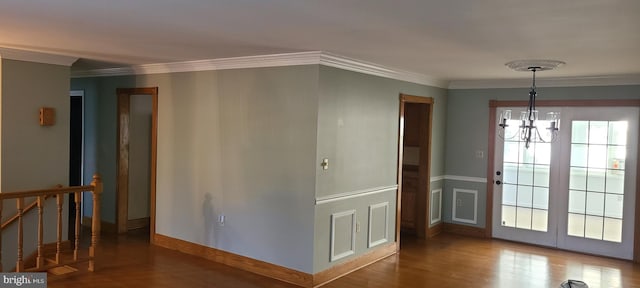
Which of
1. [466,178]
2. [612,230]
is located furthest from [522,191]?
[612,230]

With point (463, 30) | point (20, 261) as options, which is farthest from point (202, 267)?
point (463, 30)

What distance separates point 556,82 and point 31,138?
6415mm

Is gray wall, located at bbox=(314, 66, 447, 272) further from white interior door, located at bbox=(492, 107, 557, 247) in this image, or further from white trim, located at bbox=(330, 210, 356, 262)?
white interior door, located at bbox=(492, 107, 557, 247)

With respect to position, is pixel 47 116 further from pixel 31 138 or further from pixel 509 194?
pixel 509 194

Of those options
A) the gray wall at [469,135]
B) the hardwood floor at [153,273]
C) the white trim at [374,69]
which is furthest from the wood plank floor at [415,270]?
the white trim at [374,69]

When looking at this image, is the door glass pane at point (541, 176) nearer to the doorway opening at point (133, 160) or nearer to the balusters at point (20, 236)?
the doorway opening at point (133, 160)

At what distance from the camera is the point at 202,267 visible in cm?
523

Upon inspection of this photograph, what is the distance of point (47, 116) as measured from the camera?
5.39 m

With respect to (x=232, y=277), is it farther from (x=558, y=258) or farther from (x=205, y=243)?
(x=558, y=258)

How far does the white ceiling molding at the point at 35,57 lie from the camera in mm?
4999

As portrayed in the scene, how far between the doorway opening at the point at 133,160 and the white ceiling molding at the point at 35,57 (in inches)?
39.4

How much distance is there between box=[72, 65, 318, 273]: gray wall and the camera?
477 cm

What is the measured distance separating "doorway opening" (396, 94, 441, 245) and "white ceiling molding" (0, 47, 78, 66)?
4242 mm

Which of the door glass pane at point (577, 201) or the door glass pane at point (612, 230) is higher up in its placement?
the door glass pane at point (577, 201)
